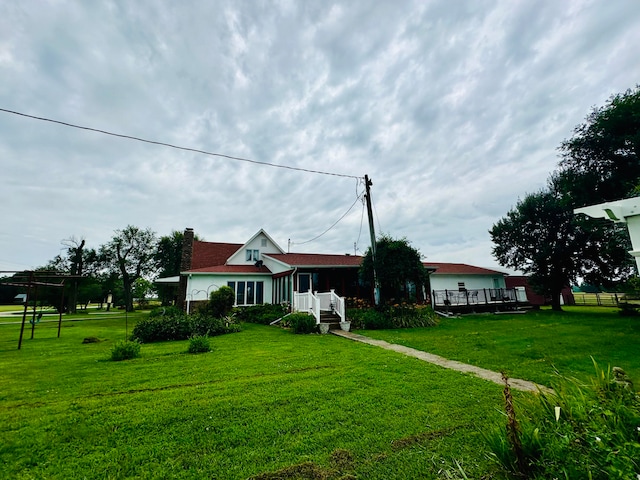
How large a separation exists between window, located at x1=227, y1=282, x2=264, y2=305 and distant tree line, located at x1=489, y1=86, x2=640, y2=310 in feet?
69.0

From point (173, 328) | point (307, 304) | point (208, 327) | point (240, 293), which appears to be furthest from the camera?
point (240, 293)

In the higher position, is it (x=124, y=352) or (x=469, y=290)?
(x=469, y=290)

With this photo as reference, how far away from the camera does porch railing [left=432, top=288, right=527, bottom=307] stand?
21.4 m

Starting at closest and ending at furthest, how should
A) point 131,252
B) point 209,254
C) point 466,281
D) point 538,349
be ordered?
point 538,349
point 209,254
point 466,281
point 131,252

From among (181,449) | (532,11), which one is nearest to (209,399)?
(181,449)

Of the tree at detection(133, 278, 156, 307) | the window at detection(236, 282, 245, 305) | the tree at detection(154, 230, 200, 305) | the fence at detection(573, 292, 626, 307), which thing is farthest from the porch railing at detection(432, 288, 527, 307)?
the tree at detection(154, 230, 200, 305)

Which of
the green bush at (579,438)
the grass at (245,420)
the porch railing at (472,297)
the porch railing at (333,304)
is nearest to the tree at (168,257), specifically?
the porch railing at (333,304)

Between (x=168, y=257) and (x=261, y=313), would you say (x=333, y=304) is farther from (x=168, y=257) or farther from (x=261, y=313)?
(x=168, y=257)

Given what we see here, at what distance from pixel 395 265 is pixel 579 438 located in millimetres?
12424

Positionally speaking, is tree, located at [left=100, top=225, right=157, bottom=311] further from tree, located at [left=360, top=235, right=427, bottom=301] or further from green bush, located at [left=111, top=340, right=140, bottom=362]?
tree, located at [left=360, top=235, right=427, bottom=301]

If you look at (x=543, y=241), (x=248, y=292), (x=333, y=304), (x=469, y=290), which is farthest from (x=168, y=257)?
(x=543, y=241)

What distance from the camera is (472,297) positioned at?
2200cm

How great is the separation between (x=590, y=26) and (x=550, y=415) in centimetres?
1044

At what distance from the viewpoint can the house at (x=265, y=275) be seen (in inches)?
677
